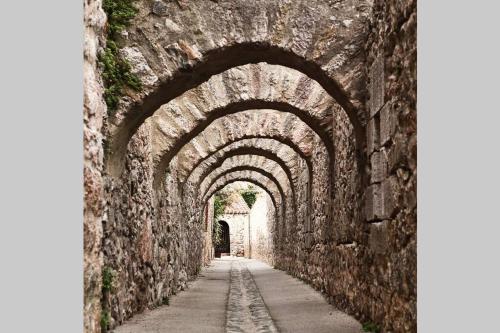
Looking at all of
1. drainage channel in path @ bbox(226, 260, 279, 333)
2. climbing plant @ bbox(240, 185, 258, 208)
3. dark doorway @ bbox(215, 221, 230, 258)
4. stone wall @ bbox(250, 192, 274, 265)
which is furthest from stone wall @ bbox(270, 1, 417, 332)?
dark doorway @ bbox(215, 221, 230, 258)

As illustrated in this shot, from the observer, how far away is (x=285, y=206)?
52.0 feet

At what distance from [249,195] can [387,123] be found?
91.4 ft

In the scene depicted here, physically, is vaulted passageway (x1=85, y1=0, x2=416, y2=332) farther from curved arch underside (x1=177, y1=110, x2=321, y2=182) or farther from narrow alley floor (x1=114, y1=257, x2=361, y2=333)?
curved arch underside (x1=177, y1=110, x2=321, y2=182)

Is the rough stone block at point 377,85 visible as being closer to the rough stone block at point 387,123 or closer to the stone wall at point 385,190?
the stone wall at point 385,190

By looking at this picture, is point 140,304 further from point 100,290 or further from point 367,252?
point 367,252

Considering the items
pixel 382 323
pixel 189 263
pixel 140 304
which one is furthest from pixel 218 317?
pixel 189 263

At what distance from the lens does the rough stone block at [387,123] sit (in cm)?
404

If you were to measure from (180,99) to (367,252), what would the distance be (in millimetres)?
3539

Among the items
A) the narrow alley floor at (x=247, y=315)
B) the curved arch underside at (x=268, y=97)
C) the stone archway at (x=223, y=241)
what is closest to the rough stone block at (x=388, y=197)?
the narrow alley floor at (x=247, y=315)

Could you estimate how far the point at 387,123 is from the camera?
420 cm

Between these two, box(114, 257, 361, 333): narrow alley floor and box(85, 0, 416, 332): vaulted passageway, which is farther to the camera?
box(114, 257, 361, 333): narrow alley floor

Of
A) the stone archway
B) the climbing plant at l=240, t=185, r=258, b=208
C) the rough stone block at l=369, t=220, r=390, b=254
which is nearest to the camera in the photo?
the rough stone block at l=369, t=220, r=390, b=254

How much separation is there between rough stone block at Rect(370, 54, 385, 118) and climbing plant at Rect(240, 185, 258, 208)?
26.5 meters

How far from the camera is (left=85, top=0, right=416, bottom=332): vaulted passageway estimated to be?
4.04 metres
